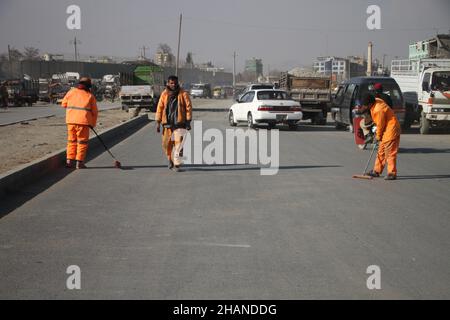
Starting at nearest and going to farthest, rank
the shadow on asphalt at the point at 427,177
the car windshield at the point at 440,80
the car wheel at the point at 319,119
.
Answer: the shadow on asphalt at the point at 427,177 → the car windshield at the point at 440,80 → the car wheel at the point at 319,119

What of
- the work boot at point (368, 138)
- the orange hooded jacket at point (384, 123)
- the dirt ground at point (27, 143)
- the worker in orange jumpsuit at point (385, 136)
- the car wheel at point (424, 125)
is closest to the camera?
the worker in orange jumpsuit at point (385, 136)

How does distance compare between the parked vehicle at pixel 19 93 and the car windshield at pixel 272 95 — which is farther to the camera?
the parked vehicle at pixel 19 93

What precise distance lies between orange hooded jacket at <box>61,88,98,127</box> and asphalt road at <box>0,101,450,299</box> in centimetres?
98

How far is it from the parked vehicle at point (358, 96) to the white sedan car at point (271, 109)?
4.99ft

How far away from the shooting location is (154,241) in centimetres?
611

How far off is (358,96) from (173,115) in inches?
367

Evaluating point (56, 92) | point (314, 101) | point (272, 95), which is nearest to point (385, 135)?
point (272, 95)

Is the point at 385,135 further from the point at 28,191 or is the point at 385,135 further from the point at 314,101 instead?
the point at 314,101

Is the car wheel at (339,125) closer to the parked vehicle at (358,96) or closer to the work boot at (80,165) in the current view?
the parked vehicle at (358,96)

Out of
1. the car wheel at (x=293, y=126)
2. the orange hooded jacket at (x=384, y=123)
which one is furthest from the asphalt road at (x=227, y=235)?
the car wheel at (x=293, y=126)

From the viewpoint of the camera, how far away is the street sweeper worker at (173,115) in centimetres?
1129

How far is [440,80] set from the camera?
789 inches
